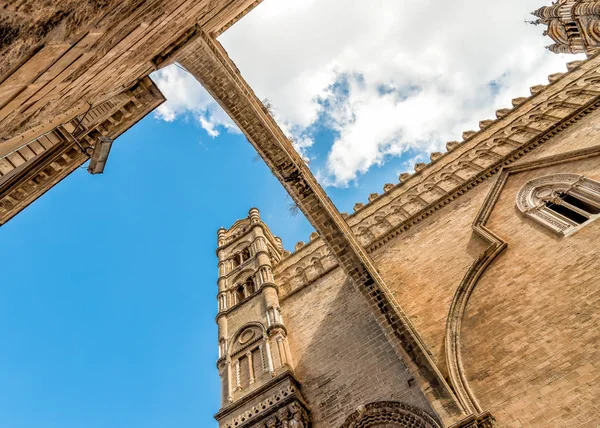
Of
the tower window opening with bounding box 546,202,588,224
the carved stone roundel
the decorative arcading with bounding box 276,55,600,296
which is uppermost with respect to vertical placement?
the decorative arcading with bounding box 276,55,600,296

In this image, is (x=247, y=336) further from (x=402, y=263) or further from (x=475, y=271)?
(x=475, y=271)

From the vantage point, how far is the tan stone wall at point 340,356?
28.9 feet

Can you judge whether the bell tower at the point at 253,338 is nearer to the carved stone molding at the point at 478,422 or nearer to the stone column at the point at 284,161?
the stone column at the point at 284,161

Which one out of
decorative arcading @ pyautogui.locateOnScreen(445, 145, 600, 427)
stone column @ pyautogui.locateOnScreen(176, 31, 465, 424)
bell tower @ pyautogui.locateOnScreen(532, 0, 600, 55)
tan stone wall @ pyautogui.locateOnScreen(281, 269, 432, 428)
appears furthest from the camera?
bell tower @ pyautogui.locateOnScreen(532, 0, 600, 55)

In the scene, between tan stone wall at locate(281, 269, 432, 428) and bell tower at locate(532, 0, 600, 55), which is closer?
tan stone wall at locate(281, 269, 432, 428)

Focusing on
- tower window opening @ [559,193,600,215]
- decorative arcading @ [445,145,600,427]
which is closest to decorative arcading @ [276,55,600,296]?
decorative arcading @ [445,145,600,427]

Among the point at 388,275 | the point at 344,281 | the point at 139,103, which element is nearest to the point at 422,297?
the point at 388,275

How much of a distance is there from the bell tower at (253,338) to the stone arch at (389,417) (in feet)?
4.03

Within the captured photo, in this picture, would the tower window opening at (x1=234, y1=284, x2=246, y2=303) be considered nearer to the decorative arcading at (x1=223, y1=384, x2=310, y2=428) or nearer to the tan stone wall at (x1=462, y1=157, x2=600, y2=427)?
the decorative arcading at (x1=223, y1=384, x2=310, y2=428)

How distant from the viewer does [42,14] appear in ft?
5.25

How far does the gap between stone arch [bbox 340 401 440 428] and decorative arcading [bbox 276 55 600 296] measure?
521 centimetres

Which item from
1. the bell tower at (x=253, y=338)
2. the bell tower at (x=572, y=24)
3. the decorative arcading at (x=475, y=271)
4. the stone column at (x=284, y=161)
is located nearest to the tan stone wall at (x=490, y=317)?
the decorative arcading at (x=475, y=271)

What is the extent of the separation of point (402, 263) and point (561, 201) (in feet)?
13.4

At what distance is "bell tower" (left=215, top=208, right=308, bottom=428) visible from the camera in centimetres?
948
